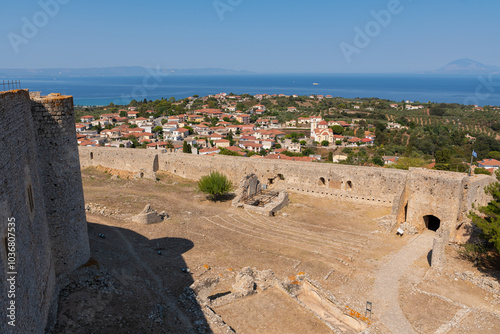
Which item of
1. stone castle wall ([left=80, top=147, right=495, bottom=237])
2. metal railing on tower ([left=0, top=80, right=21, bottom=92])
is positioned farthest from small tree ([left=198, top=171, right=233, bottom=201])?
metal railing on tower ([left=0, top=80, right=21, bottom=92])

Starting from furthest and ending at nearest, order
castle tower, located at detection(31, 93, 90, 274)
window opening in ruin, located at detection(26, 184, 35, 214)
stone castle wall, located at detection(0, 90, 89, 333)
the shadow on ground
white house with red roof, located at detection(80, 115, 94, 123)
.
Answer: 1. white house with red roof, located at detection(80, 115, 94, 123)
2. castle tower, located at detection(31, 93, 90, 274)
3. the shadow on ground
4. window opening in ruin, located at detection(26, 184, 35, 214)
5. stone castle wall, located at detection(0, 90, 89, 333)

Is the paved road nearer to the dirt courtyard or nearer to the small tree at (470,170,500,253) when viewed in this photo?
the dirt courtyard

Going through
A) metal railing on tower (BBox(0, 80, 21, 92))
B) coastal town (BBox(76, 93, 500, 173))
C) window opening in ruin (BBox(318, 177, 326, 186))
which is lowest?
coastal town (BBox(76, 93, 500, 173))

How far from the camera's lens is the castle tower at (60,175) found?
9.98 meters

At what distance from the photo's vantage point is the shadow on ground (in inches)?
360

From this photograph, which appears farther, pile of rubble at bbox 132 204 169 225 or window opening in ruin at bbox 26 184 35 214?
pile of rubble at bbox 132 204 169 225

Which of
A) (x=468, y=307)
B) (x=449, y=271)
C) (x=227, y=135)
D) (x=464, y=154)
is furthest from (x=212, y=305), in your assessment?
(x=227, y=135)

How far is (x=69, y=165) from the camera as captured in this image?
416 inches

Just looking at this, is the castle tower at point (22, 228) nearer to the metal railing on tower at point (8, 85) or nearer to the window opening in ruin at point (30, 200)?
the window opening in ruin at point (30, 200)

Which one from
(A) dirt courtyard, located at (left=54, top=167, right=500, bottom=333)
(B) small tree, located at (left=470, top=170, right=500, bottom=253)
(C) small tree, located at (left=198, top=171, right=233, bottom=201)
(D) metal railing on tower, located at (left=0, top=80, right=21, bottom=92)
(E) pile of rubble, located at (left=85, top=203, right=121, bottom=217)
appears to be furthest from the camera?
(C) small tree, located at (left=198, top=171, right=233, bottom=201)

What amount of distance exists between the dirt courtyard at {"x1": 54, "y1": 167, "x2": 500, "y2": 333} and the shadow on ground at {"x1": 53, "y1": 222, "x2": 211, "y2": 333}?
3 centimetres

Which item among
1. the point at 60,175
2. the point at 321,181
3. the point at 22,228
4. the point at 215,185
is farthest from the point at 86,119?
the point at 22,228

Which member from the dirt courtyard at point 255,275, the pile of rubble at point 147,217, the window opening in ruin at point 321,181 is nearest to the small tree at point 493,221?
the dirt courtyard at point 255,275

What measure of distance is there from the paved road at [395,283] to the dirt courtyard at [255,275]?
0.23 metres
